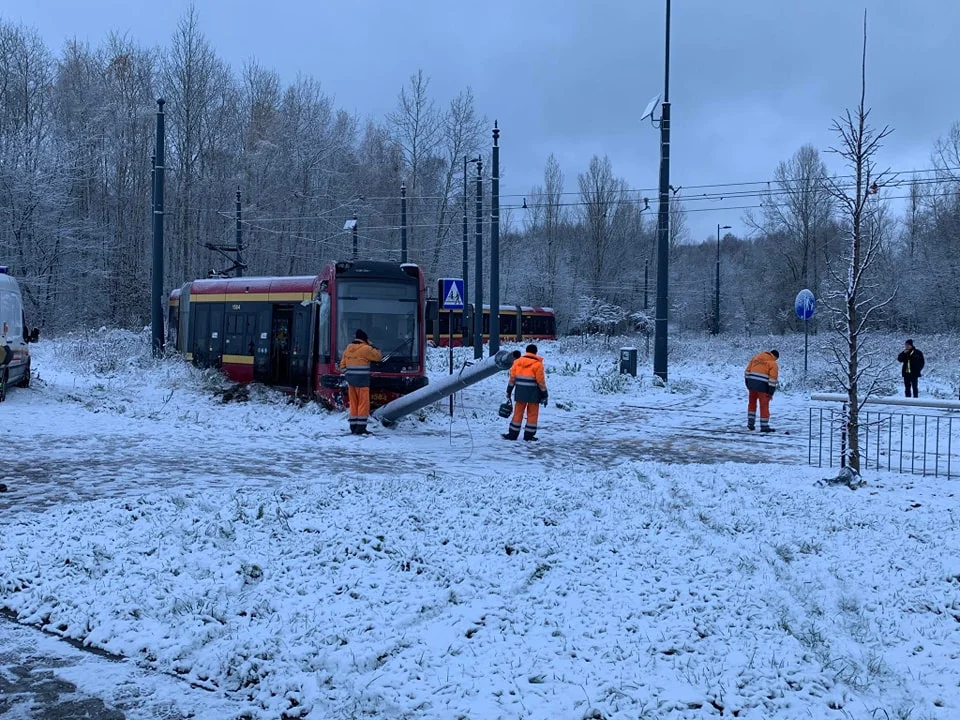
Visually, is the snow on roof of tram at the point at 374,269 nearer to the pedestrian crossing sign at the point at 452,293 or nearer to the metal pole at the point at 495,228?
the pedestrian crossing sign at the point at 452,293

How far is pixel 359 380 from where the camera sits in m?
14.9

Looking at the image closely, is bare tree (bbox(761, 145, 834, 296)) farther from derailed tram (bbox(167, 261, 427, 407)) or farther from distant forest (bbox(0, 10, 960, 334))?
derailed tram (bbox(167, 261, 427, 407))

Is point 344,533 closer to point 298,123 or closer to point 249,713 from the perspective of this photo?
point 249,713

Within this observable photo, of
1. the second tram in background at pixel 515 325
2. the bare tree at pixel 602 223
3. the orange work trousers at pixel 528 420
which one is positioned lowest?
the orange work trousers at pixel 528 420

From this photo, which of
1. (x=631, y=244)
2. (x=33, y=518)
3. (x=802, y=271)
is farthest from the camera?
(x=631, y=244)

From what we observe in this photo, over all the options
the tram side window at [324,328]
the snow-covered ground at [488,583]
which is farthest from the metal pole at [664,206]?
the snow-covered ground at [488,583]

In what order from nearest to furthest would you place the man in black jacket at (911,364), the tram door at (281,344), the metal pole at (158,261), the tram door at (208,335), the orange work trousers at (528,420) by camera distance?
the orange work trousers at (528,420)
the tram door at (281,344)
the man in black jacket at (911,364)
the tram door at (208,335)
the metal pole at (158,261)

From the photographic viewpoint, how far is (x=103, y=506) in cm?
845

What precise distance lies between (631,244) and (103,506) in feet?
224

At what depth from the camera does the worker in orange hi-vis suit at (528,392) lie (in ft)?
49.7

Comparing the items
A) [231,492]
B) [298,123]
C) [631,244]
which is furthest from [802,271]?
[231,492]

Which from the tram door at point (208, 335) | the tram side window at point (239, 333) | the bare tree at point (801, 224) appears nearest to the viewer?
the tram side window at point (239, 333)

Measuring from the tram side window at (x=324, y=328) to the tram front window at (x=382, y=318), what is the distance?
0.87ft

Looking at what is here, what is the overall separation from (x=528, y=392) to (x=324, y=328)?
14.7 ft
